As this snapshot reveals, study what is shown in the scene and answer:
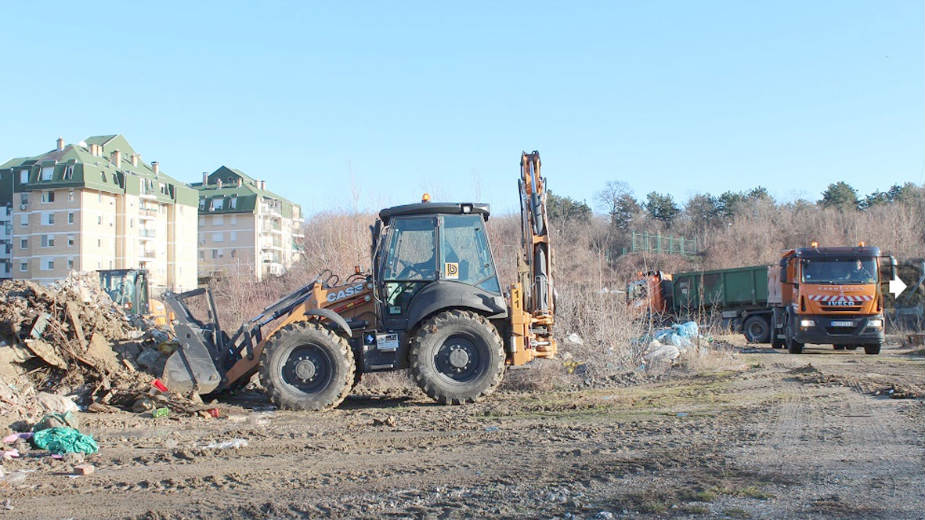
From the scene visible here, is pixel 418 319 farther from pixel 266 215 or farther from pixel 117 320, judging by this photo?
pixel 266 215

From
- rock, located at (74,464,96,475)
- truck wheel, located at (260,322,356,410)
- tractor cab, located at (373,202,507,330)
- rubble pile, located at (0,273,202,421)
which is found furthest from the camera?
tractor cab, located at (373,202,507,330)

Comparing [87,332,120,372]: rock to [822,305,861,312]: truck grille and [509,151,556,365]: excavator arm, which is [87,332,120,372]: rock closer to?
[509,151,556,365]: excavator arm

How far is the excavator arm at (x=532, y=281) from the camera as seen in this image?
9828 mm

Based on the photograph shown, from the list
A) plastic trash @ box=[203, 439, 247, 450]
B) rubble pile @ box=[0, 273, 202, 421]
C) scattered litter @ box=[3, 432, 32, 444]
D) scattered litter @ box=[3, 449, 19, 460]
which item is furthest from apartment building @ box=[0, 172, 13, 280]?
plastic trash @ box=[203, 439, 247, 450]

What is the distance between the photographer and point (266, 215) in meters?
76.6

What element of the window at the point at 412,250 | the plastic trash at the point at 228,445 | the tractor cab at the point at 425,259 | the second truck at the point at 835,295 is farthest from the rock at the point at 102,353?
the second truck at the point at 835,295

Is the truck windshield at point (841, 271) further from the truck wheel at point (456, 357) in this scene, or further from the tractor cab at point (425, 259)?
the truck wheel at point (456, 357)

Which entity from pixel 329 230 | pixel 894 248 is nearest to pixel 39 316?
pixel 329 230

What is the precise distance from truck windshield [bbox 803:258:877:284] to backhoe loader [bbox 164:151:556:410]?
10412 millimetres

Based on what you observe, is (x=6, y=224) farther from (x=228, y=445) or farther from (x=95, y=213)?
(x=228, y=445)

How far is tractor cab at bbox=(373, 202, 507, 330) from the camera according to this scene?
9742mm

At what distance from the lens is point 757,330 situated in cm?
2536

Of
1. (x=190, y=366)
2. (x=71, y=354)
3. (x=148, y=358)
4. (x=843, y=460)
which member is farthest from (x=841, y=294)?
(x=71, y=354)

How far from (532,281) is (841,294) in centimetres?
1067
